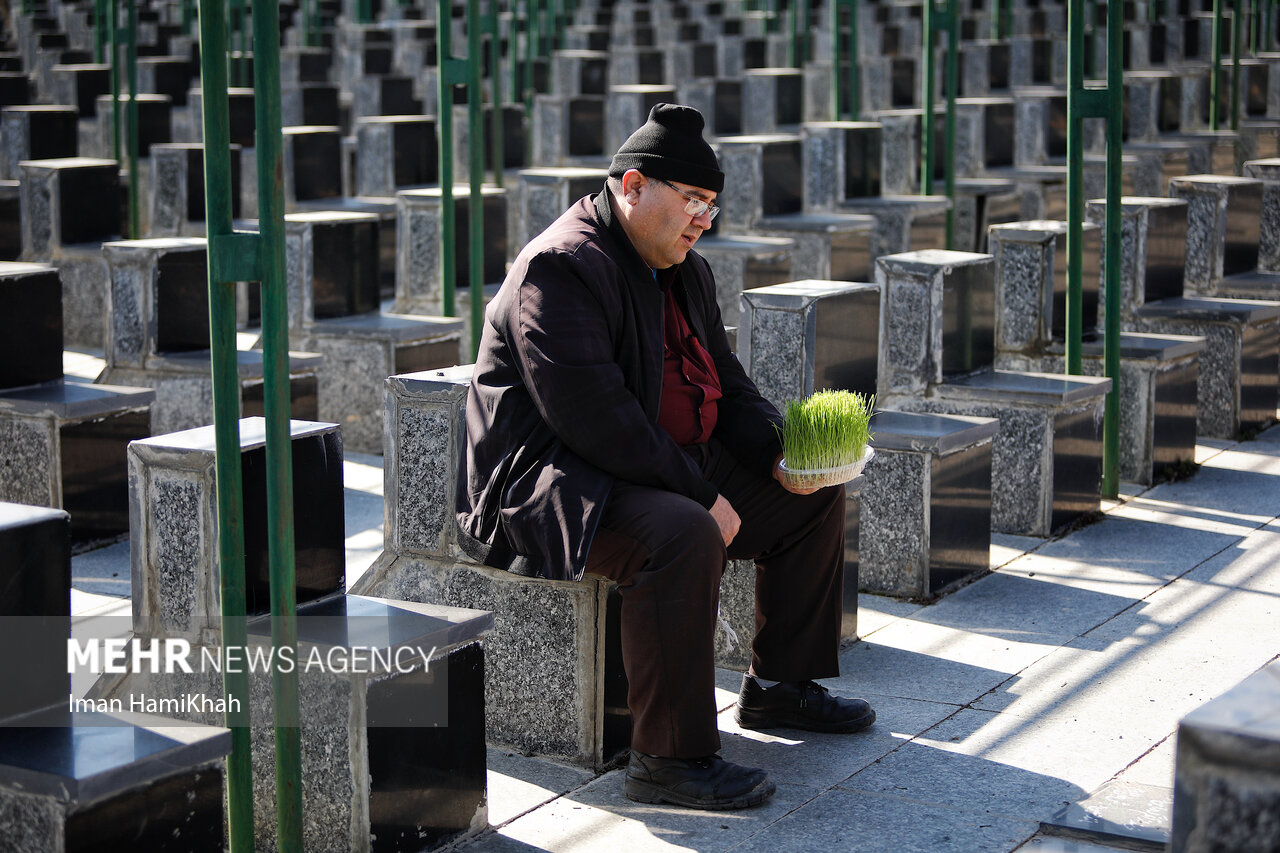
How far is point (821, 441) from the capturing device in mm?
3660

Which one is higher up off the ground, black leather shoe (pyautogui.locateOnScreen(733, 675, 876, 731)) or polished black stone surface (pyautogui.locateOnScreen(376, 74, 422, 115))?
polished black stone surface (pyautogui.locateOnScreen(376, 74, 422, 115))

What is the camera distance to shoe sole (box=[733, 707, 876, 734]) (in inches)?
148

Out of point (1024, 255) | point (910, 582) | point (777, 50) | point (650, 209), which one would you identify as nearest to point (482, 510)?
point (650, 209)

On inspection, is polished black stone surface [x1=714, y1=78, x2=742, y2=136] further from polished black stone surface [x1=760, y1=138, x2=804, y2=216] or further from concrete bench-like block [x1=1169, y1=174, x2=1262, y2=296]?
concrete bench-like block [x1=1169, y1=174, x2=1262, y2=296]

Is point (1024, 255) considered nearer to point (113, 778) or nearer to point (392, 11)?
point (113, 778)

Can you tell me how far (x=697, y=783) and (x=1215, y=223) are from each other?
14.8ft

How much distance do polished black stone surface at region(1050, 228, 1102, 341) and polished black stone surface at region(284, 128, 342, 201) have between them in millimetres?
4145

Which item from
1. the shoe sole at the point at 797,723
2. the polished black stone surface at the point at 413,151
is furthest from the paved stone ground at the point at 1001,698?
the polished black stone surface at the point at 413,151

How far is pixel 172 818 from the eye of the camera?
9.24 feet

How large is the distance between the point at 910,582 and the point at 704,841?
69.4 inches

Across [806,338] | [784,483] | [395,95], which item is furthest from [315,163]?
[784,483]

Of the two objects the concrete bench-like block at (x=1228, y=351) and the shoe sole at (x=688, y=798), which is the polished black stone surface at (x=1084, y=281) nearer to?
the concrete bench-like block at (x=1228, y=351)

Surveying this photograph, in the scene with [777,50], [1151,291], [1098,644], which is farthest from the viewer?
[777,50]

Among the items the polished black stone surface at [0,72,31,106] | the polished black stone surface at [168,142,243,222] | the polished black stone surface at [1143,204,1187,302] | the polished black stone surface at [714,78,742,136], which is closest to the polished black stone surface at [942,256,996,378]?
the polished black stone surface at [1143,204,1187,302]
